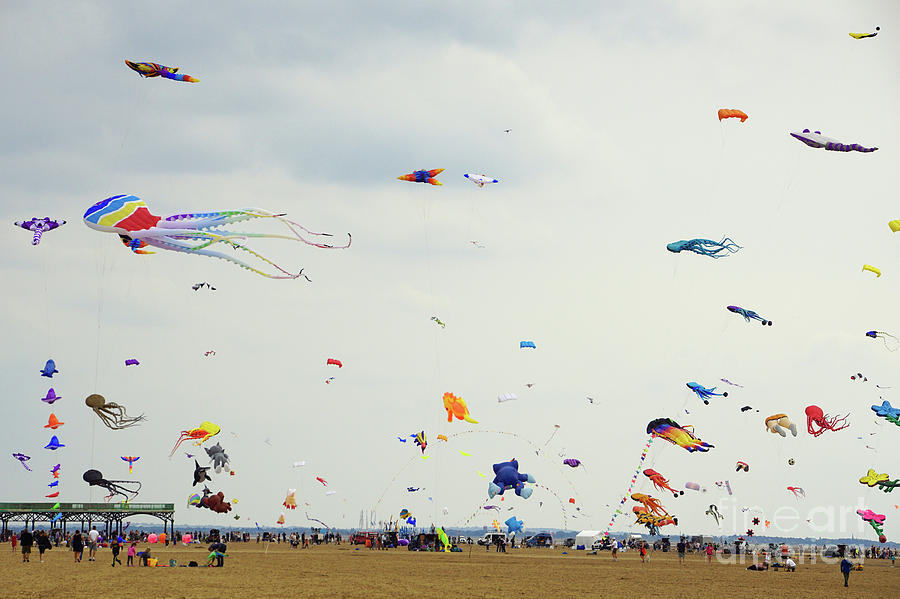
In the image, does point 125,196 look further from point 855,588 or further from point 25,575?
point 855,588

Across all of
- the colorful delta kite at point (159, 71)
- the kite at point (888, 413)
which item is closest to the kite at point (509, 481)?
the kite at point (888, 413)

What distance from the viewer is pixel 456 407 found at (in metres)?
52.8

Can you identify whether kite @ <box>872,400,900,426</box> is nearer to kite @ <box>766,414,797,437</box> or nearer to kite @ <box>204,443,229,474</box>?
kite @ <box>766,414,797,437</box>

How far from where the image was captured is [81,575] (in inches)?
1221

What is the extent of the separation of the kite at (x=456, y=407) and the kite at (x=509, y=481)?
3.51m

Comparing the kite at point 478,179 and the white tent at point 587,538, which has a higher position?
the kite at point 478,179

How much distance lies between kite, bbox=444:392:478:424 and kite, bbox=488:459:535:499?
138 inches

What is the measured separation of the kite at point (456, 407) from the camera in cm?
5231

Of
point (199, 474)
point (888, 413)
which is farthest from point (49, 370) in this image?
point (888, 413)

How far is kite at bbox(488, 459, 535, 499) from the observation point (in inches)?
2036

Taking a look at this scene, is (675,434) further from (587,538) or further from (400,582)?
(587,538)

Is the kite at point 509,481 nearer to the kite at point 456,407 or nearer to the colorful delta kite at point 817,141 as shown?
the kite at point 456,407

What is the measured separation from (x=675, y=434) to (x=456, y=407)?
13.1m

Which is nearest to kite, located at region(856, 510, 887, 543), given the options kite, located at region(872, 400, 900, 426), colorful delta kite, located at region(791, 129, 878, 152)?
kite, located at region(872, 400, 900, 426)
